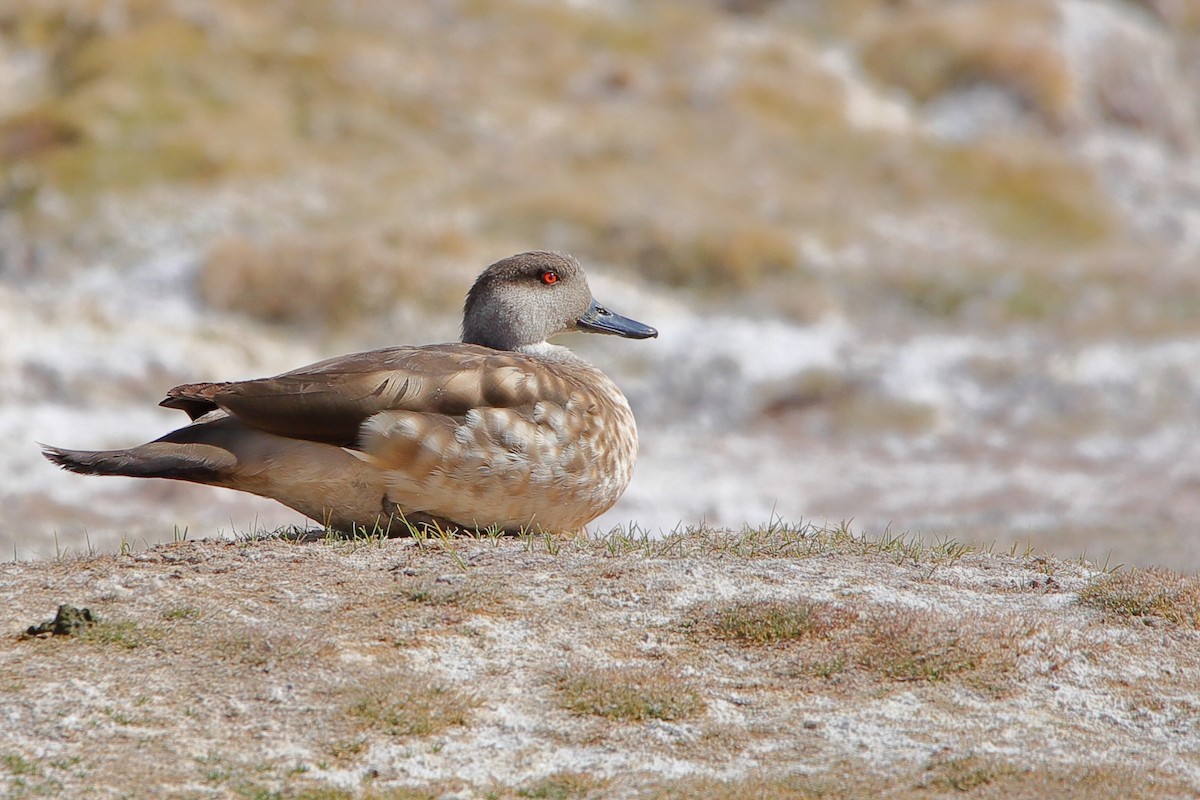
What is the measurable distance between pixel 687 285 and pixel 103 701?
61.8 feet

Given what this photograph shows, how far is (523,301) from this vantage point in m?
9.54

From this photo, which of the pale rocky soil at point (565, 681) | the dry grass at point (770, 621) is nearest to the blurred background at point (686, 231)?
the pale rocky soil at point (565, 681)

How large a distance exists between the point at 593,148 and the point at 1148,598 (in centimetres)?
2326

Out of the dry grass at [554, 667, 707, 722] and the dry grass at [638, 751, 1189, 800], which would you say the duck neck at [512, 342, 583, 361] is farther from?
the dry grass at [638, 751, 1189, 800]

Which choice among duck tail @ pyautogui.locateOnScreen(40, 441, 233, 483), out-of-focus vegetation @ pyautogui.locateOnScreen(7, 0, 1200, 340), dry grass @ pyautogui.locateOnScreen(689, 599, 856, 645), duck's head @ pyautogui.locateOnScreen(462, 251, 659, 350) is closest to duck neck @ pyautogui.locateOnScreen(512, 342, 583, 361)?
duck's head @ pyautogui.locateOnScreen(462, 251, 659, 350)

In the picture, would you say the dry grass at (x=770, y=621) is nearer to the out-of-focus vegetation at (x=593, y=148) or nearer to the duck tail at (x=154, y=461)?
the duck tail at (x=154, y=461)

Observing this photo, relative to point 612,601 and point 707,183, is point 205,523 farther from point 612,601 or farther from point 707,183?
point 707,183

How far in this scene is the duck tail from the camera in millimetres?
7395

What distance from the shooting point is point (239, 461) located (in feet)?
25.0

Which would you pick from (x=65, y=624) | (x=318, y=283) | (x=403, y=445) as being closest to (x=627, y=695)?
(x=403, y=445)

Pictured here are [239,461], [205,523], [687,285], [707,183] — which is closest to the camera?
[239,461]

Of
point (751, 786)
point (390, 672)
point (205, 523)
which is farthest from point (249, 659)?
point (205, 523)

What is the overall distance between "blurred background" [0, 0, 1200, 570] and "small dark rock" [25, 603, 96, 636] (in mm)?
6114

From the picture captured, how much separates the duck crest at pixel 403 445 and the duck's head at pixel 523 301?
1.18 m
